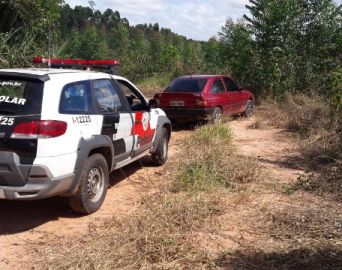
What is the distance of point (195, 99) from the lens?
1248 cm

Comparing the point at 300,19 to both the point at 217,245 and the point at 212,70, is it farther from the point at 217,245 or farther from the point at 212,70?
the point at 217,245

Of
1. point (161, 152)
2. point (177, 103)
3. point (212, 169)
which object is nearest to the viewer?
point (212, 169)

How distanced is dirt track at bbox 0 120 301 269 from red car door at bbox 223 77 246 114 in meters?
5.08

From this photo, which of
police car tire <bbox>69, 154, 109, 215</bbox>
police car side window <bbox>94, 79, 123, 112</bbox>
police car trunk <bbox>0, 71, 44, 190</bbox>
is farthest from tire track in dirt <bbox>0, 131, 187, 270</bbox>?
police car side window <bbox>94, 79, 123, 112</bbox>

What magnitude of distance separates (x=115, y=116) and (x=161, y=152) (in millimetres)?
2217

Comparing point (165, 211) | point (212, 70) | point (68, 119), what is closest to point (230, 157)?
point (165, 211)

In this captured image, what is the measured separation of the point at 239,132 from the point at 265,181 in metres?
5.34

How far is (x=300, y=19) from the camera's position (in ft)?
61.6

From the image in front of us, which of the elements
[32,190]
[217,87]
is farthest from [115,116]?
[217,87]

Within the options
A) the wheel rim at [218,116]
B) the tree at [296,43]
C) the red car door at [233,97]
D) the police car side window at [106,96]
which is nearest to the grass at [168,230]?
the police car side window at [106,96]

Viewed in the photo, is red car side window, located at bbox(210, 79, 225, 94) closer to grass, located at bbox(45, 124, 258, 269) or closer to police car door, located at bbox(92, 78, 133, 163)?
grass, located at bbox(45, 124, 258, 269)

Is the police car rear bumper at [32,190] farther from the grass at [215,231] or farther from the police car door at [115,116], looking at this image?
the police car door at [115,116]

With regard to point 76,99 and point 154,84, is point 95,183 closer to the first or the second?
point 76,99

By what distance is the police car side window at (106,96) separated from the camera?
607 centimetres
